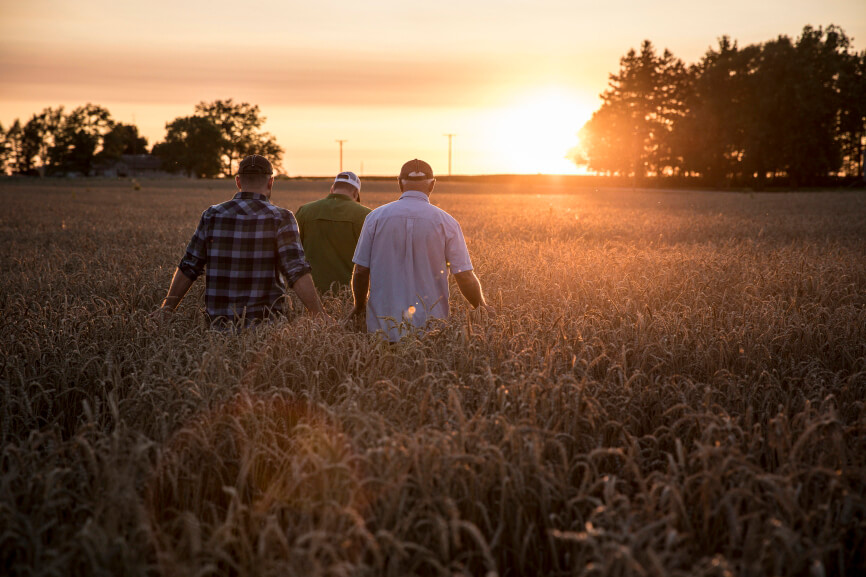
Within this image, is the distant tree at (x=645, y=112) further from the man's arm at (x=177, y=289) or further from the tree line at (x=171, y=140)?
the man's arm at (x=177, y=289)

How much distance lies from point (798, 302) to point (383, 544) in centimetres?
620

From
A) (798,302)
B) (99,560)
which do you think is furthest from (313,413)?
(798,302)

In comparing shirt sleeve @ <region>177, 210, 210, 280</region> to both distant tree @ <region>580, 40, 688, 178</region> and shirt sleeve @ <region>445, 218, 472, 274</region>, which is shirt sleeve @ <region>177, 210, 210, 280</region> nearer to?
shirt sleeve @ <region>445, 218, 472, 274</region>

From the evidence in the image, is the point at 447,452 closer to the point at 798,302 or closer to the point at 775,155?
the point at 798,302

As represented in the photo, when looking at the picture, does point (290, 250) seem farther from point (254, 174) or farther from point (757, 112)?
point (757, 112)

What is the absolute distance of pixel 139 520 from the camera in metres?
2.29

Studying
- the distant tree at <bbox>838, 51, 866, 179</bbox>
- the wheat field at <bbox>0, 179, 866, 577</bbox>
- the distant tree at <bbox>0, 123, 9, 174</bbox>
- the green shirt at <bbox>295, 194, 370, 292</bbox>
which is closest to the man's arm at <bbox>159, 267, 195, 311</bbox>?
the wheat field at <bbox>0, 179, 866, 577</bbox>

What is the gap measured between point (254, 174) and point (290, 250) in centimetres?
66

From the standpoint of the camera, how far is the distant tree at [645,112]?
3297 inches

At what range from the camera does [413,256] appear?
526 cm

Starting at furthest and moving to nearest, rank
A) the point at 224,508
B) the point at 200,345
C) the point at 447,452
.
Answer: the point at 200,345 → the point at 224,508 → the point at 447,452

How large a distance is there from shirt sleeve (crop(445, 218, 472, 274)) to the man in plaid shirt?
1.11m

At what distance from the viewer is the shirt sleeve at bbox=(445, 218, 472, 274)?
515 centimetres

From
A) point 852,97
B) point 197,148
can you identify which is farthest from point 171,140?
point 852,97
